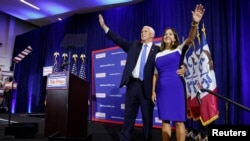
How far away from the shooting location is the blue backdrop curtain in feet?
11.0

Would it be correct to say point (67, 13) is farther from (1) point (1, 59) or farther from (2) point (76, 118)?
(2) point (76, 118)

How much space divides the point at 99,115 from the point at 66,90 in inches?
129

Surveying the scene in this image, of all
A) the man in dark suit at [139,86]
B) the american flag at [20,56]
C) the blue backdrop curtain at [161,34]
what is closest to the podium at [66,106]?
the man in dark suit at [139,86]

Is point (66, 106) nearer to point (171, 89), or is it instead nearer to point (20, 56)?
point (171, 89)

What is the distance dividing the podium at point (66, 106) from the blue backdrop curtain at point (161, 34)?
204 cm

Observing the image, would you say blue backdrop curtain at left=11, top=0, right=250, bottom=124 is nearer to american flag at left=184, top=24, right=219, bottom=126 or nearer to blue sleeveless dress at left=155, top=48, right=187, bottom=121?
american flag at left=184, top=24, right=219, bottom=126

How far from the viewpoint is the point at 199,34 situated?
3.76 m

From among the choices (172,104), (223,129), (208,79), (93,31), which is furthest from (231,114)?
(93,31)

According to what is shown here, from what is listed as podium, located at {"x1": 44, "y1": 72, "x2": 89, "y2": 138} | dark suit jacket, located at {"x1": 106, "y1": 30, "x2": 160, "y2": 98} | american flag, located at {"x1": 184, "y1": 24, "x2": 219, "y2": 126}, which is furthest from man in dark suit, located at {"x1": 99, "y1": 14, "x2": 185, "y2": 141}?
american flag, located at {"x1": 184, "y1": 24, "x2": 219, "y2": 126}

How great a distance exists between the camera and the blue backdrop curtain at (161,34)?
334cm

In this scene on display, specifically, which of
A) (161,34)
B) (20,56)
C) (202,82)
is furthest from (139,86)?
(161,34)

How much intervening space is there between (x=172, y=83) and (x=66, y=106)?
1.18 m

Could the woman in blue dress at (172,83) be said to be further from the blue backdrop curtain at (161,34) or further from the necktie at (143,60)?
the blue backdrop curtain at (161,34)

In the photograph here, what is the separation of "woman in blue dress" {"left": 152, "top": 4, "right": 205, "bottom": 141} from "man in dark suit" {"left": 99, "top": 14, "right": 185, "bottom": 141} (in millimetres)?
105
